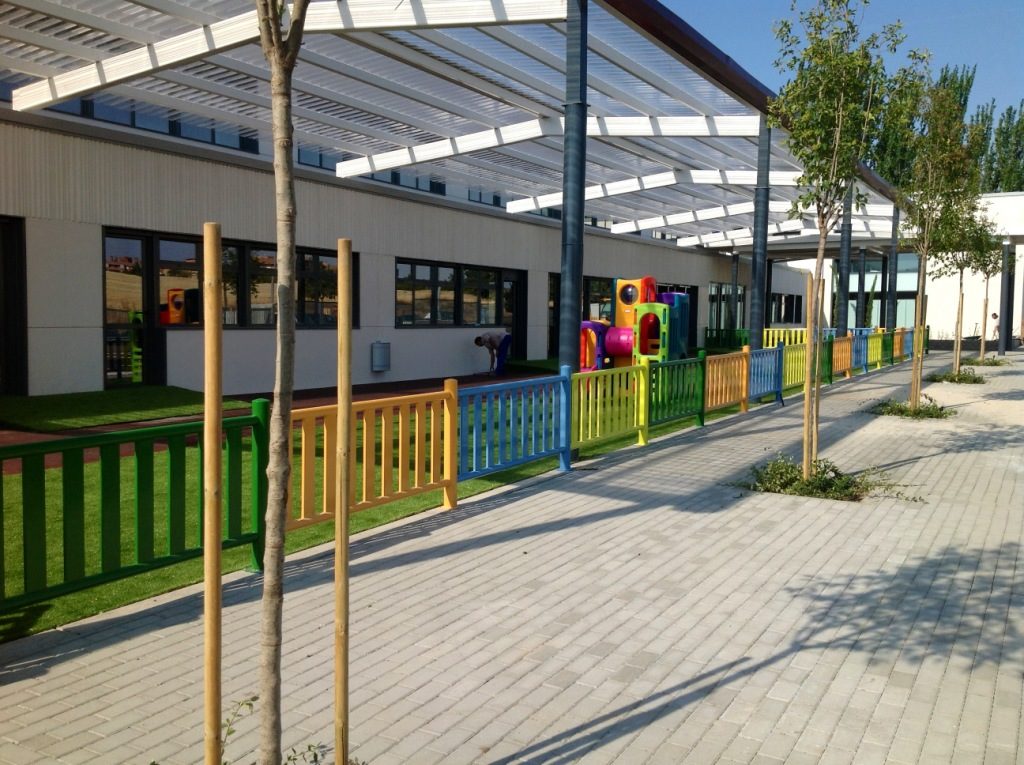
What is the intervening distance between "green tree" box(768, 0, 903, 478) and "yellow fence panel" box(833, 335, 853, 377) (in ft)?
40.8

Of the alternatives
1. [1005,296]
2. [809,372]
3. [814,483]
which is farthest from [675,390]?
[1005,296]

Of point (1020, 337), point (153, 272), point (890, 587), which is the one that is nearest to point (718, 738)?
point (890, 587)

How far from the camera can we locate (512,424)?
28.3 feet

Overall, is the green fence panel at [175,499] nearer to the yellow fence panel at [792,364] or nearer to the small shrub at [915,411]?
the small shrub at [915,411]

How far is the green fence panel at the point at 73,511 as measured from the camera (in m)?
4.62

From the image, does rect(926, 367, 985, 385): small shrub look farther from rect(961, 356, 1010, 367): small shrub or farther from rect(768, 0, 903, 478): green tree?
rect(768, 0, 903, 478): green tree

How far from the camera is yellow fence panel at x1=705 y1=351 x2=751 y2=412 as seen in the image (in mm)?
13531

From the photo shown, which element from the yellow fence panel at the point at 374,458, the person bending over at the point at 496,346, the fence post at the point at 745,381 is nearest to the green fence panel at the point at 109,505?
the yellow fence panel at the point at 374,458

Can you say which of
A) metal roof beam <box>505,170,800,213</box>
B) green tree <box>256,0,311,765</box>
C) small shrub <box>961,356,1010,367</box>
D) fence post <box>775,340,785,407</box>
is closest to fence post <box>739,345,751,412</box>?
fence post <box>775,340,785,407</box>

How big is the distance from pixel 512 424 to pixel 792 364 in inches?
420

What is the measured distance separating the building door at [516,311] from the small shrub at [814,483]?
1566cm

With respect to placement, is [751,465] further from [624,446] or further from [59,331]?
[59,331]

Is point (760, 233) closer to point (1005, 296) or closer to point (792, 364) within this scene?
point (792, 364)

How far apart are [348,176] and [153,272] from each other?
5511mm
